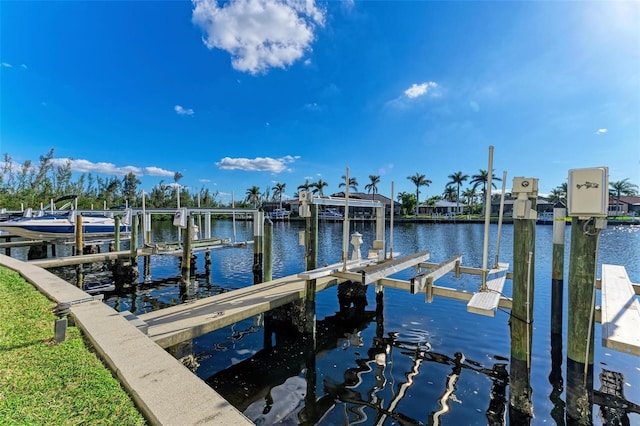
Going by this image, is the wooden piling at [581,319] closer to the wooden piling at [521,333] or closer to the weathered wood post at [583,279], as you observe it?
the weathered wood post at [583,279]

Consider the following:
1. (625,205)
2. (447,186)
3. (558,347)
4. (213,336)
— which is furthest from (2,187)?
(625,205)

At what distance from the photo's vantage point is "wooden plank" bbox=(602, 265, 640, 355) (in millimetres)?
3344

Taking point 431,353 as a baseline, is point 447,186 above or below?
above

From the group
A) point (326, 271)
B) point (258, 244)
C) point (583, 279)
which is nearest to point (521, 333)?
point (583, 279)

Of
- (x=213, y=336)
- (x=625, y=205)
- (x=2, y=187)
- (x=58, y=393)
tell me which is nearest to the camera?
(x=58, y=393)

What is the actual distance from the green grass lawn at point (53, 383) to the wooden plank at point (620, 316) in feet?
15.6

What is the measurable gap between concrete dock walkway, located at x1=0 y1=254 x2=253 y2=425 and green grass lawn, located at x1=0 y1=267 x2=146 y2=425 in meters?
0.10

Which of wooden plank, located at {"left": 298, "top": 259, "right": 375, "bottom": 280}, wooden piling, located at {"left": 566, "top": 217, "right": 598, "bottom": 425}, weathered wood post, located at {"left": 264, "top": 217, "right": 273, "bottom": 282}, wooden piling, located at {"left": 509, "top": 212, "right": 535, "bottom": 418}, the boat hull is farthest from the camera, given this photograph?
the boat hull

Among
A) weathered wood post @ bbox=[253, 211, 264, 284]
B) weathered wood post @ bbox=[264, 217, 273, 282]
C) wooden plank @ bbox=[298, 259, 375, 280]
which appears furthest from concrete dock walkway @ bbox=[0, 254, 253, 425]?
weathered wood post @ bbox=[253, 211, 264, 284]

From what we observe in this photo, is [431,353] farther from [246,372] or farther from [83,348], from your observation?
[83,348]

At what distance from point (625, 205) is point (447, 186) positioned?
38178 mm

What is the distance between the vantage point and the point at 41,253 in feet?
57.4

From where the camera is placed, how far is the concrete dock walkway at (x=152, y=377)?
238 cm

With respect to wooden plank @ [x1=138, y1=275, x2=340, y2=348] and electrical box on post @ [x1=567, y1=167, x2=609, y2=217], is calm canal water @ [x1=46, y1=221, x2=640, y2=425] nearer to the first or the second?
wooden plank @ [x1=138, y1=275, x2=340, y2=348]
